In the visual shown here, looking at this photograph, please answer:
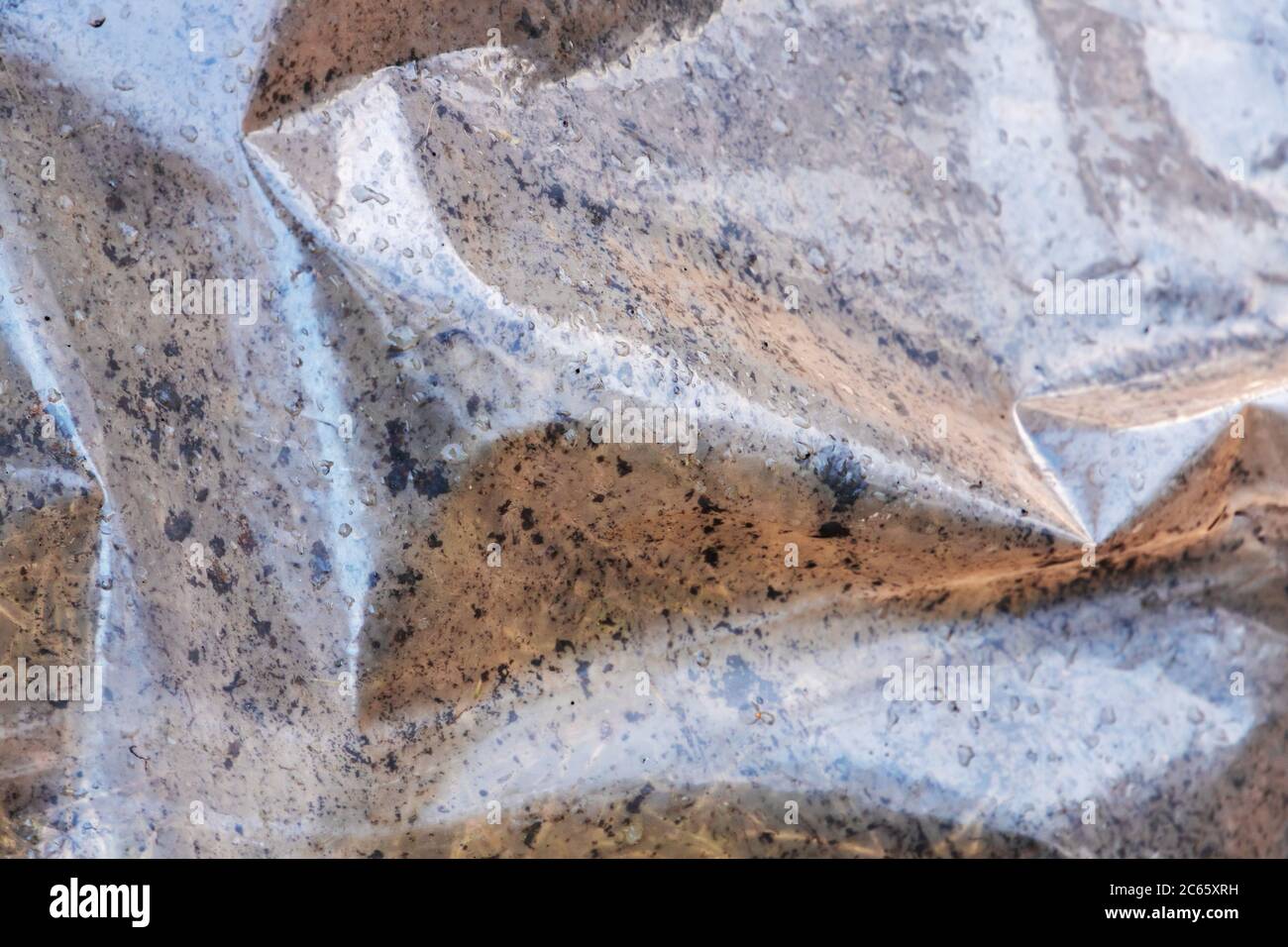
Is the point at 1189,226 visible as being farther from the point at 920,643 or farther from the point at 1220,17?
the point at 920,643

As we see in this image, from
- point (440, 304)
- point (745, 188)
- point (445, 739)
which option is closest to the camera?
point (440, 304)

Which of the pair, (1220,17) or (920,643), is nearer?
(920,643)

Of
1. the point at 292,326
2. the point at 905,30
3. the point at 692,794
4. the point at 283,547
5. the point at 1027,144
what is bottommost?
the point at 692,794

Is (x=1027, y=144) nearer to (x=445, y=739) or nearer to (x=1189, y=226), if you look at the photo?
(x=1189, y=226)

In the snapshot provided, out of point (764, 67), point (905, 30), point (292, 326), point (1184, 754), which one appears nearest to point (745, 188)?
point (764, 67)

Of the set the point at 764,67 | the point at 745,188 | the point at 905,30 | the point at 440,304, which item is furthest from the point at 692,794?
the point at 905,30

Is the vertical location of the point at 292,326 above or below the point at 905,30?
below

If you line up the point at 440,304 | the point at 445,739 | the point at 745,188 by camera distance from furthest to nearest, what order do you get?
1. the point at 745,188
2. the point at 445,739
3. the point at 440,304
